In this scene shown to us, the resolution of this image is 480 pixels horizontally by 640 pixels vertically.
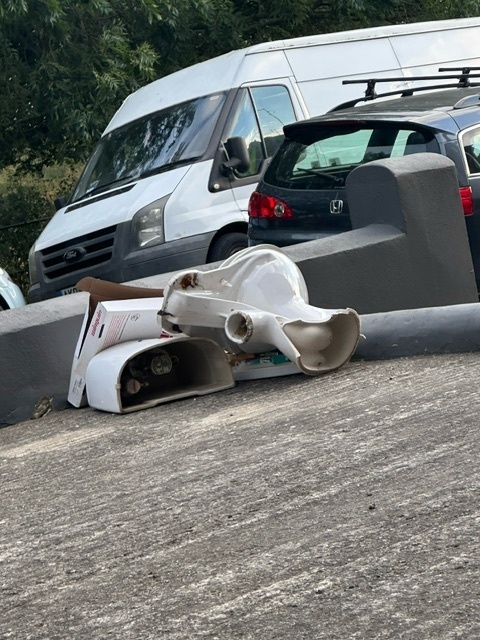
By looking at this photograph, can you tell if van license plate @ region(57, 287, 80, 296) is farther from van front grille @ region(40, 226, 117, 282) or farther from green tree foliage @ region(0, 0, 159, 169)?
green tree foliage @ region(0, 0, 159, 169)

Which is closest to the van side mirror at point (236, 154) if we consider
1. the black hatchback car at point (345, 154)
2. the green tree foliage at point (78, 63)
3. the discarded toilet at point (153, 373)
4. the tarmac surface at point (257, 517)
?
the black hatchback car at point (345, 154)

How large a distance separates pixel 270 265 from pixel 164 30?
12.2m

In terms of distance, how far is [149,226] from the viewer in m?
11.6

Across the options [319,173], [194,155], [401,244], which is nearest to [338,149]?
[319,173]

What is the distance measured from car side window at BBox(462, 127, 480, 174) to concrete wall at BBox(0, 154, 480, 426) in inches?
17.5

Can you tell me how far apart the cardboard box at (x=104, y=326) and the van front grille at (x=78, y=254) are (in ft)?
14.7

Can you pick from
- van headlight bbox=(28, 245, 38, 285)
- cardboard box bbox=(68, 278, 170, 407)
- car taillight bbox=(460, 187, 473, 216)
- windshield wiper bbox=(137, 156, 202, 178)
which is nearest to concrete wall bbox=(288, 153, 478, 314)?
car taillight bbox=(460, 187, 473, 216)

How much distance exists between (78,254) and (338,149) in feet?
11.2

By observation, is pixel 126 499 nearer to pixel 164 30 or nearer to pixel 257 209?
pixel 257 209

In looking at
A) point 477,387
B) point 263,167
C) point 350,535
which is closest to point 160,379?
point 477,387

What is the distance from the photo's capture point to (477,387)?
6.31 meters

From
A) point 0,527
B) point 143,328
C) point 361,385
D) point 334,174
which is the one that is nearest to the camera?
point 0,527

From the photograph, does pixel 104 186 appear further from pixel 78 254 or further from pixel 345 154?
pixel 345 154

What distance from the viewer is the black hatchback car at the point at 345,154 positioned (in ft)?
30.4
